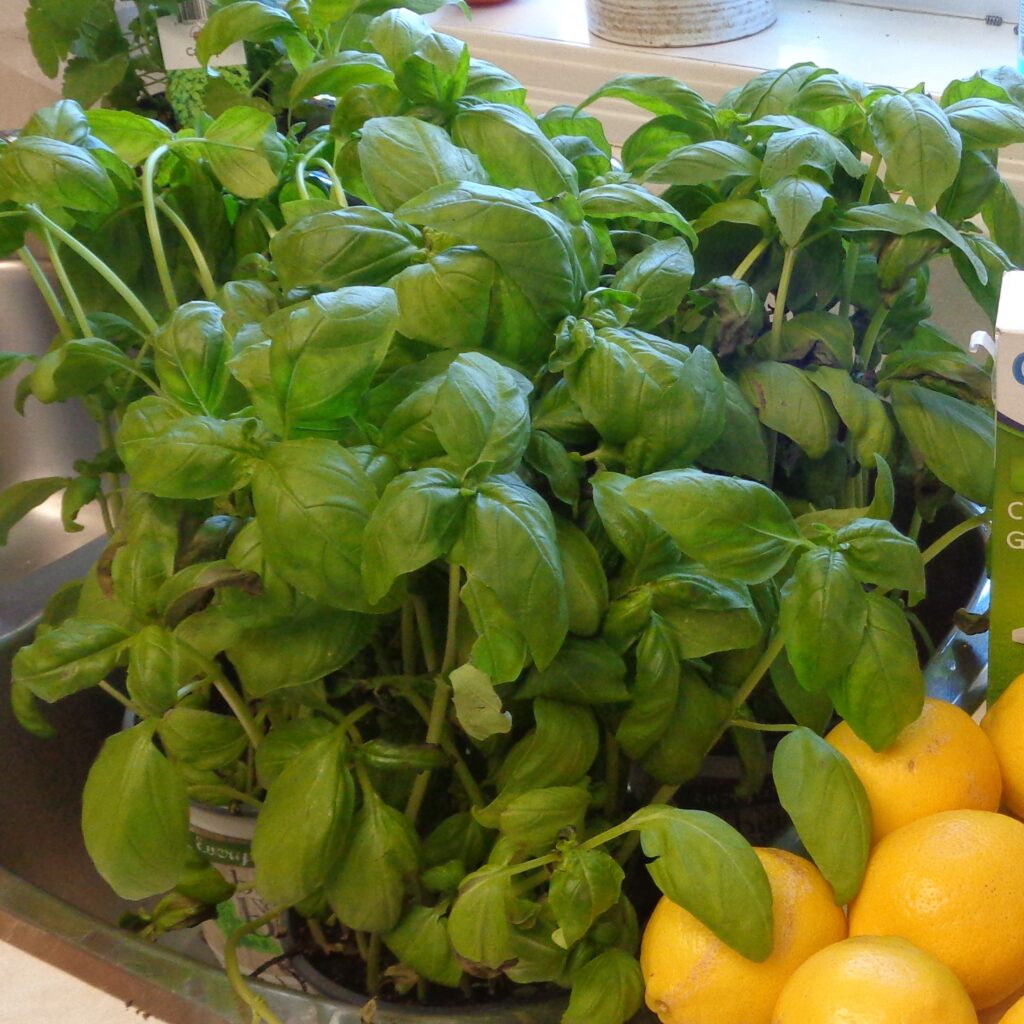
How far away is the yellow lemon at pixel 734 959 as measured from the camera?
410 millimetres

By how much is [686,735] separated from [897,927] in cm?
10

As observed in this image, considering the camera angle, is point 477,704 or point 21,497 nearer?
point 477,704

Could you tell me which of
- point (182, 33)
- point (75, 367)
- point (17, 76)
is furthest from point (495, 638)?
point (17, 76)

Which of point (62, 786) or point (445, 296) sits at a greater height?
point (445, 296)

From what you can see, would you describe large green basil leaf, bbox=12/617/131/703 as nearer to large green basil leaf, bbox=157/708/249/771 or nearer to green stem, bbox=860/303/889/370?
large green basil leaf, bbox=157/708/249/771

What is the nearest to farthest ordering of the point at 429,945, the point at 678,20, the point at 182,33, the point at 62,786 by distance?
1. the point at 429,945
2. the point at 62,786
3. the point at 182,33
4. the point at 678,20

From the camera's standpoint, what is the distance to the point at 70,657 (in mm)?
463

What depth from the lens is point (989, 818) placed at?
16.4 inches

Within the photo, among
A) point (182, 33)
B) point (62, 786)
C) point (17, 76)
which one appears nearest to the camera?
point (62, 786)

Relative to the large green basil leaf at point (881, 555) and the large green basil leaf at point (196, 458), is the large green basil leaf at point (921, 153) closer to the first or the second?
the large green basil leaf at point (881, 555)

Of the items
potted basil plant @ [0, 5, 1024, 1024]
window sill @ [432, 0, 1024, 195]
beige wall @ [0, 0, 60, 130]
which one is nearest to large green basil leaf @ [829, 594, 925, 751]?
potted basil plant @ [0, 5, 1024, 1024]

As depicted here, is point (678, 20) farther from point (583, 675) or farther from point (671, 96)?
point (583, 675)

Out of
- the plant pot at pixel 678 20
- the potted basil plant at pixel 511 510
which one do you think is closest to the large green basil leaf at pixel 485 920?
the potted basil plant at pixel 511 510

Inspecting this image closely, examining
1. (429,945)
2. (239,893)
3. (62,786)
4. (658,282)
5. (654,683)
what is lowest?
(62,786)
